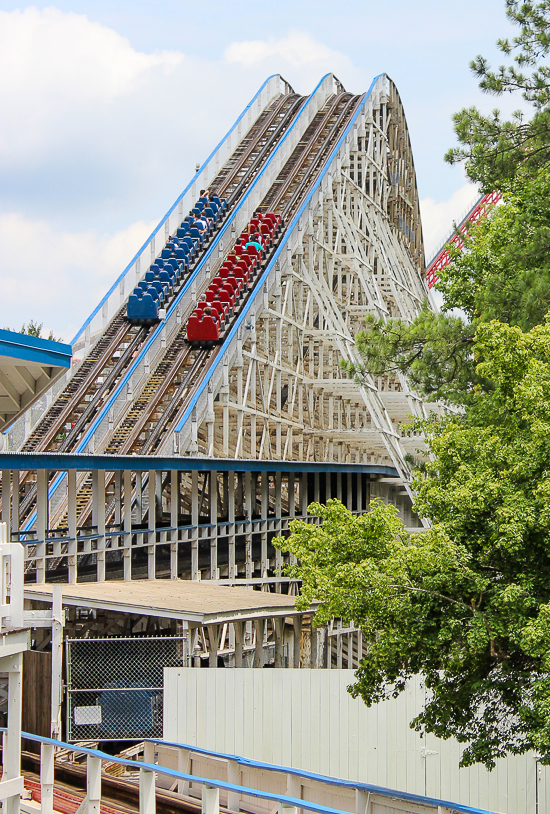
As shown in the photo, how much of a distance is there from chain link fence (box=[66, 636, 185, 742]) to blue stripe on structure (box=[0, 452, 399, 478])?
9.25 feet

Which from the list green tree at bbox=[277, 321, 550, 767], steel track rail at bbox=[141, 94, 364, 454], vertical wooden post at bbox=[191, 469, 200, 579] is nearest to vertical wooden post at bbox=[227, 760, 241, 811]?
green tree at bbox=[277, 321, 550, 767]

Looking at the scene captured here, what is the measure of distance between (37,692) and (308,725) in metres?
2.84

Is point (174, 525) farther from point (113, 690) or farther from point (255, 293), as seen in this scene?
point (255, 293)

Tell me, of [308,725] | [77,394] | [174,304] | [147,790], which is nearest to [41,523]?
[308,725]

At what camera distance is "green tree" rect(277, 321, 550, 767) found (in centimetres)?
862

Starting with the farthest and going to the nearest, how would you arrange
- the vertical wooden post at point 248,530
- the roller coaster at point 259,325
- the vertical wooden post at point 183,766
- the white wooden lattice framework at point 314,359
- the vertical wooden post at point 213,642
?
the white wooden lattice framework at point 314,359 < the roller coaster at point 259,325 < the vertical wooden post at point 248,530 < the vertical wooden post at point 213,642 < the vertical wooden post at point 183,766

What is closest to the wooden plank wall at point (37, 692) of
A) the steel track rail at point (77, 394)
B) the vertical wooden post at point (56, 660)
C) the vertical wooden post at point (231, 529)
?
the vertical wooden post at point (56, 660)

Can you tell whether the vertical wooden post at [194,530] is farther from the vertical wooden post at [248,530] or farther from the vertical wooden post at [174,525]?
the vertical wooden post at [248,530]

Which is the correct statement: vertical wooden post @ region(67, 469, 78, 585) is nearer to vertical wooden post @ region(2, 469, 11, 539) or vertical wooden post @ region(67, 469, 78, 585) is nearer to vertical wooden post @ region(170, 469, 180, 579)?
vertical wooden post @ region(2, 469, 11, 539)

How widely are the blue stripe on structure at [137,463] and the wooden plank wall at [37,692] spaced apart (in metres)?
2.60

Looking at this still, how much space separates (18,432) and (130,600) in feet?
21.7

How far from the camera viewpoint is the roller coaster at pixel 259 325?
2203 cm

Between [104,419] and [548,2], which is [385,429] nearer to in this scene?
[104,419]

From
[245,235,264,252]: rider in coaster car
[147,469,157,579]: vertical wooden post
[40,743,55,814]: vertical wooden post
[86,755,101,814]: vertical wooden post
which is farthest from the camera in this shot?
[245,235,264,252]: rider in coaster car
